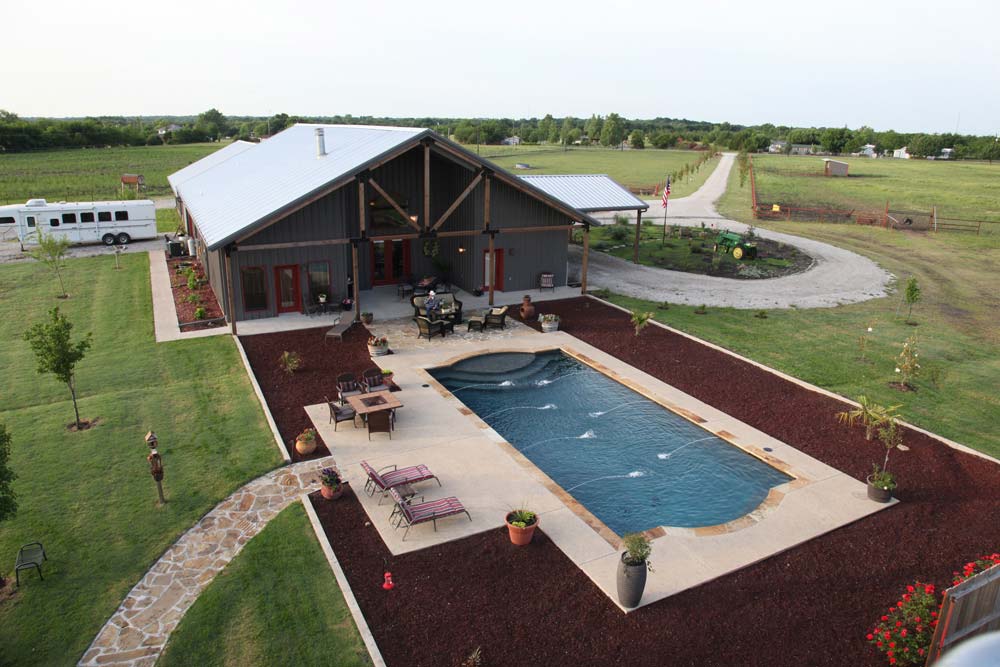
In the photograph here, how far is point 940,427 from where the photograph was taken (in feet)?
51.6

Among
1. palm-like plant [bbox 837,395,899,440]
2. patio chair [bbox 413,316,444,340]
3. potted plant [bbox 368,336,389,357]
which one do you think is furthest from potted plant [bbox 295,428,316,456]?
palm-like plant [bbox 837,395,899,440]

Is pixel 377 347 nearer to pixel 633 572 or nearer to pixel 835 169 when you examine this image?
pixel 633 572

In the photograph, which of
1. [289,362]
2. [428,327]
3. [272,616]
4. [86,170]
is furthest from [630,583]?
[86,170]

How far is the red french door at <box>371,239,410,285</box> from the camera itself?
88.8 ft

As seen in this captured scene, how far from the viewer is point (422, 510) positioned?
455 inches

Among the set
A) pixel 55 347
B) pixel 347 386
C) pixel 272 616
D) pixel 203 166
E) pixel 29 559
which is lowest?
pixel 272 616

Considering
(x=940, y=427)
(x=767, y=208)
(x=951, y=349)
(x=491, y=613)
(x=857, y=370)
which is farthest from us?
(x=767, y=208)

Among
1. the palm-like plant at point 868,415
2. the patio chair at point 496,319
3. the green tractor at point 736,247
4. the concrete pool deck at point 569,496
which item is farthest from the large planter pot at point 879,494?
the green tractor at point 736,247

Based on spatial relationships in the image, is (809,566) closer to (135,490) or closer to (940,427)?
(940,427)

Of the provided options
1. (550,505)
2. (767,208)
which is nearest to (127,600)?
(550,505)

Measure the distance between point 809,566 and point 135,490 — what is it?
460 inches

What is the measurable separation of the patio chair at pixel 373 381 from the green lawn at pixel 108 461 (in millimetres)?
2504

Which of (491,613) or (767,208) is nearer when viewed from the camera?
(491,613)

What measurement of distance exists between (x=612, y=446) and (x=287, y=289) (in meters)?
13.2
